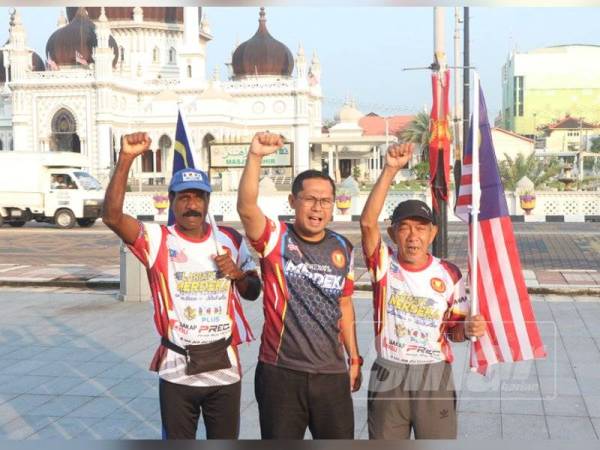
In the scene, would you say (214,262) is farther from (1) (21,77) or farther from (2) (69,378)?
(1) (21,77)

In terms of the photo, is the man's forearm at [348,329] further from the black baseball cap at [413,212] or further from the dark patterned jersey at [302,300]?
the black baseball cap at [413,212]

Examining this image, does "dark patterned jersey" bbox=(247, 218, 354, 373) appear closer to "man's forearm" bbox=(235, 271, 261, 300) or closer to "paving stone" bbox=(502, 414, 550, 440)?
"man's forearm" bbox=(235, 271, 261, 300)

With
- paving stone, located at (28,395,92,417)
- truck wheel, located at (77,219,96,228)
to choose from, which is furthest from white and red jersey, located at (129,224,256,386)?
truck wheel, located at (77,219,96,228)

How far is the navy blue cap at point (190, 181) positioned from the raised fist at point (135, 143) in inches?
11.0

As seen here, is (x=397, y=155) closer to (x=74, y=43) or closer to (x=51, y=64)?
(x=51, y=64)

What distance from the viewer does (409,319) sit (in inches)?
130

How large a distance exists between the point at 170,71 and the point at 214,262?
75.7 metres

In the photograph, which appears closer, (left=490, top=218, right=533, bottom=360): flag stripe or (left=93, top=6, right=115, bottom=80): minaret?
(left=490, top=218, right=533, bottom=360): flag stripe

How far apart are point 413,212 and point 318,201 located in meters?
0.35

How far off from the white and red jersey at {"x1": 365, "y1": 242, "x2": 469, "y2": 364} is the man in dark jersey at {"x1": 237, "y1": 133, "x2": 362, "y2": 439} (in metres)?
0.13

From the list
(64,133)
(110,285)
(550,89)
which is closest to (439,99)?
(110,285)

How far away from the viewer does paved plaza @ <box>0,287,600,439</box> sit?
3020mm

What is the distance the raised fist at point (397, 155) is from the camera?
10.5 feet

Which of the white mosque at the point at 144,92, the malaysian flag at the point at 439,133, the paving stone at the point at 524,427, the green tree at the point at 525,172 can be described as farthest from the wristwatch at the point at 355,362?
the white mosque at the point at 144,92
